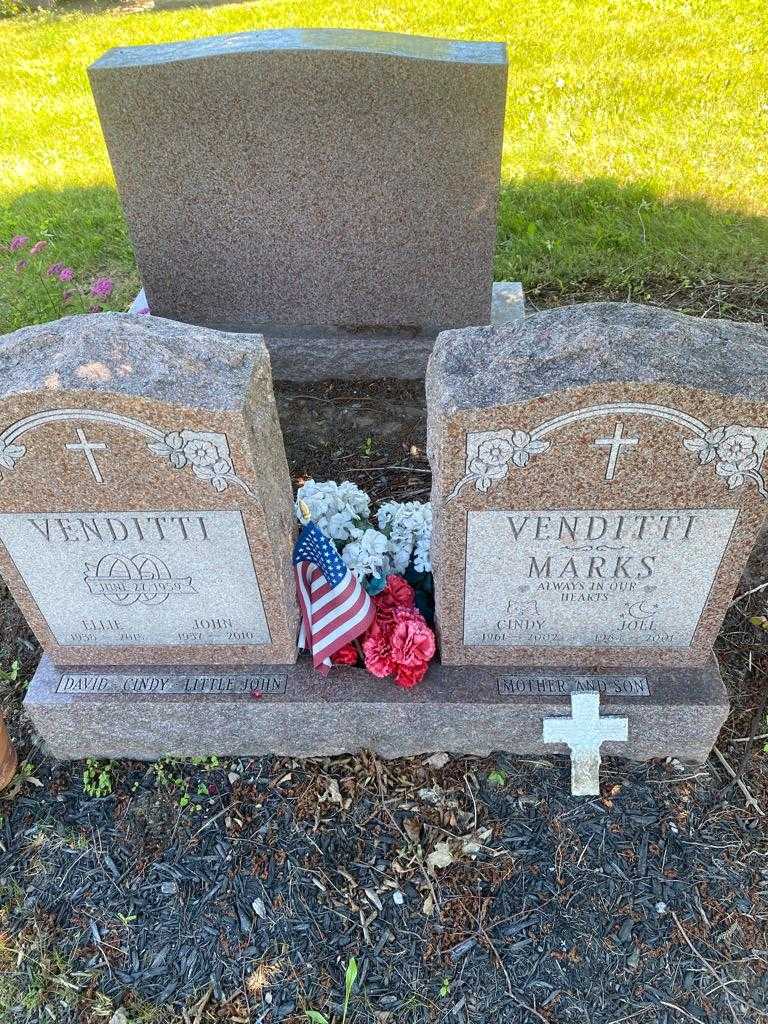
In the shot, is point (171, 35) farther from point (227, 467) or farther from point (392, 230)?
point (227, 467)

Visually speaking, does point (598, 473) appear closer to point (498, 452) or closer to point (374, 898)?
point (498, 452)

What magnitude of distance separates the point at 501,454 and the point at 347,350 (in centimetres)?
289

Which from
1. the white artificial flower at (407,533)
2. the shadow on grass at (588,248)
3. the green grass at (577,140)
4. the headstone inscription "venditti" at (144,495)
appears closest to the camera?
the headstone inscription "venditti" at (144,495)

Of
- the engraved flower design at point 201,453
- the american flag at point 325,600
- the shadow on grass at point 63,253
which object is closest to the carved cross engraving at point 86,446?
the engraved flower design at point 201,453

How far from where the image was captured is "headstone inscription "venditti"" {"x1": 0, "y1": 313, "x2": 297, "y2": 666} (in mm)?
2307

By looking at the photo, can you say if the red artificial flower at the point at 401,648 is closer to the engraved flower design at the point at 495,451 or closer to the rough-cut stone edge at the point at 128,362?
the engraved flower design at the point at 495,451

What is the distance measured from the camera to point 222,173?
446 cm

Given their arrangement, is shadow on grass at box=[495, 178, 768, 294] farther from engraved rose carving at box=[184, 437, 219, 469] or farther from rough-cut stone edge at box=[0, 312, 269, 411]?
engraved rose carving at box=[184, 437, 219, 469]

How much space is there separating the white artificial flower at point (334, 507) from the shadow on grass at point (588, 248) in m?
3.01

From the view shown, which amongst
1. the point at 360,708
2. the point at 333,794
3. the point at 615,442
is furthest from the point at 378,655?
the point at 615,442

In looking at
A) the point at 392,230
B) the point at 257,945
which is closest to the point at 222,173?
the point at 392,230

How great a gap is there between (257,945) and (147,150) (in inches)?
164

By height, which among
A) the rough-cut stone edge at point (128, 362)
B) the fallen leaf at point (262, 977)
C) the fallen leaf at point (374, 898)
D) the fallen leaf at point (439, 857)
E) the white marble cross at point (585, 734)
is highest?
the rough-cut stone edge at point (128, 362)

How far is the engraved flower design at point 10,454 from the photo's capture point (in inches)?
94.0
